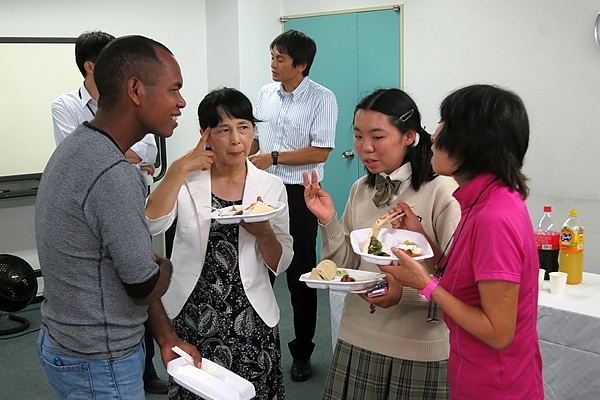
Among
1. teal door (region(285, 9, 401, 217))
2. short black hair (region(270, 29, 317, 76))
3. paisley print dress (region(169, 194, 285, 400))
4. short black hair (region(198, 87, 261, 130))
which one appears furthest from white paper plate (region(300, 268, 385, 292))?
teal door (region(285, 9, 401, 217))

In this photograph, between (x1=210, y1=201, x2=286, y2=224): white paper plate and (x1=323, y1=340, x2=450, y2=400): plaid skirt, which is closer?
(x1=323, y1=340, x2=450, y2=400): plaid skirt

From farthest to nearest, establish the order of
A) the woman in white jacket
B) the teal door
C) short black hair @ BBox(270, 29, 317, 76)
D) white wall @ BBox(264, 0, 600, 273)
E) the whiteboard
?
the teal door
the whiteboard
white wall @ BBox(264, 0, 600, 273)
short black hair @ BBox(270, 29, 317, 76)
the woman in white jacket

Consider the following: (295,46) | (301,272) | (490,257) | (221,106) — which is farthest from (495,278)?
(295,46)

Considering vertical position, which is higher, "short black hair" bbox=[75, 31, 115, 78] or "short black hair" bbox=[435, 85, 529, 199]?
"short black hair" bbox=[75, 31, 115, 78]

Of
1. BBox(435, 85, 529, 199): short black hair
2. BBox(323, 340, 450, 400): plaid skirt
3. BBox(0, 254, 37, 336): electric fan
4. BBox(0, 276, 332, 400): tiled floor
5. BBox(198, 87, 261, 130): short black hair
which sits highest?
BBox(198, 87, 261, 130): short black hair

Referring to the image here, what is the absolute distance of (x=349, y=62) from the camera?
4.77m

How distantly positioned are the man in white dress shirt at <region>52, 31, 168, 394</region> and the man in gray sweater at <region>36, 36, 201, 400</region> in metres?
1.23

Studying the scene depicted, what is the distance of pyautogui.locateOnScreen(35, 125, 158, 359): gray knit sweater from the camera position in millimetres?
1145

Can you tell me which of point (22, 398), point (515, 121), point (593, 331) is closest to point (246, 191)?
point (515, 121)

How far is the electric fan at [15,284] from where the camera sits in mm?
3434

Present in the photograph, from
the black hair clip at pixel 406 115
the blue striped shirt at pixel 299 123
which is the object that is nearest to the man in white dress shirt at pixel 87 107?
Answer: the blue striped shirt at pixel 299 123

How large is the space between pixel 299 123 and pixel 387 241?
1766 millimetres

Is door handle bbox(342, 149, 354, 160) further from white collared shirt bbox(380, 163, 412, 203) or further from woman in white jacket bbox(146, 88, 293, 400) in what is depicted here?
white collared shirt bbox(380, 163, 412, 203)

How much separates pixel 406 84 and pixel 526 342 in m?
3.59
